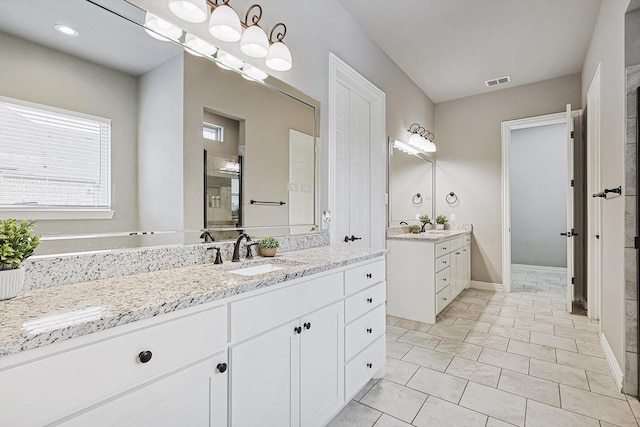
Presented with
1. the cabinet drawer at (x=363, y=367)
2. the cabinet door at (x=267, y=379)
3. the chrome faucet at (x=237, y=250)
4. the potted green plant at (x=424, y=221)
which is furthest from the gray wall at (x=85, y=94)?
the potted green plant at (x=424, y=221)

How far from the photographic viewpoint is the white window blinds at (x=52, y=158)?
105 centimetres

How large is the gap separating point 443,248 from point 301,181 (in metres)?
2.01

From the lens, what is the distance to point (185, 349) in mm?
962

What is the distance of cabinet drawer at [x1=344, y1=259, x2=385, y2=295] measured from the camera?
1747mm

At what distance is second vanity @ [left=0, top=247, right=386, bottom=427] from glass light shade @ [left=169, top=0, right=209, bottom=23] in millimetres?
1168

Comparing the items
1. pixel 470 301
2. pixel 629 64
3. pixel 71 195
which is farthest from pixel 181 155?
pixel 470 301

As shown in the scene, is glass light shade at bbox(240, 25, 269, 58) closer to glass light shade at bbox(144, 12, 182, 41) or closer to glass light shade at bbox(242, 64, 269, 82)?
glass light shade at bbox(242, 64, 269, 82)

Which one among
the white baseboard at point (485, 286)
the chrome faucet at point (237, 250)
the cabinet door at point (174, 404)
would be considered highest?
the chrome faucet at point (237, 250)

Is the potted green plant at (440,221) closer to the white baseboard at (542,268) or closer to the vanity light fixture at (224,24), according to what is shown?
the white baseboard at (542,268)

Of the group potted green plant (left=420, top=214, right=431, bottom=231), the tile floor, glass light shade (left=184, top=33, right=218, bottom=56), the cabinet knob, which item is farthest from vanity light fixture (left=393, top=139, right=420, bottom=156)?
the cabinet knob

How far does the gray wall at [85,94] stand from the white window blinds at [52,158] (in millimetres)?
32

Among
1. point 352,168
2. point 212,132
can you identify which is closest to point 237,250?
point 212,132

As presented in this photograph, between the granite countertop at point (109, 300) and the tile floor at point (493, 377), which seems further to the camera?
the tile floor at point (493, 377)

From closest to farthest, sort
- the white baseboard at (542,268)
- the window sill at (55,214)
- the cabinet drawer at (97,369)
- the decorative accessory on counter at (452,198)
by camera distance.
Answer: the cabinet drawer at (97,369)
the window sill at (55,214)
the decorative accessory on counter at (452,198)
the white baseboard at (542,268)
